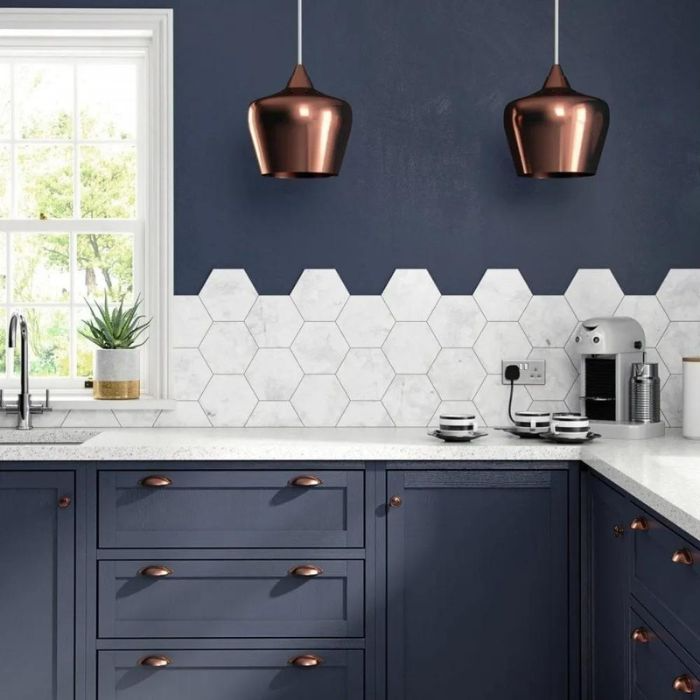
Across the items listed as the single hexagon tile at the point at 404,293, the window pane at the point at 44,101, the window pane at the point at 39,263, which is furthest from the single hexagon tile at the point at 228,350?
the window pane at the point at 44,101

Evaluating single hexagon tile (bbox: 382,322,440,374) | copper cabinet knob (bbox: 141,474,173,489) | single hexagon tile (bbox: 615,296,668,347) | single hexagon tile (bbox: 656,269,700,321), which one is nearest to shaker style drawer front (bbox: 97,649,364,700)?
copper cabinet knob (bbox: 141,474,173,489)

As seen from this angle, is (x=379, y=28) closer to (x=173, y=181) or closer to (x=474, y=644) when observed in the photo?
(x=173, y=181)

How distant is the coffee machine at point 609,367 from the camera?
3.25m

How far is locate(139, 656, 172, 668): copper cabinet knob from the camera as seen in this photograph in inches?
114

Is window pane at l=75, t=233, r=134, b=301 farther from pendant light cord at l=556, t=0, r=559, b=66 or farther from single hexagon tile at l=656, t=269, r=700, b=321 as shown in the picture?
single hexagon tile at l=656, t=269, r=700, b=321

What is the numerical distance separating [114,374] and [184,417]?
0.28 meters

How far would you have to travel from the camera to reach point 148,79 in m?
3.54

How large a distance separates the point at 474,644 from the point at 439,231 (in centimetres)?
140

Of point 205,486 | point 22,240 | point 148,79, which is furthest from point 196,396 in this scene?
point 148,79

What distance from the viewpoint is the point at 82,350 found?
12.1ft

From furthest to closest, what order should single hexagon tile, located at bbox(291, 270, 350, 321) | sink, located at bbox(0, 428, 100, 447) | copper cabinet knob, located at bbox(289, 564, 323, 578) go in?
single hexagon tile, located at bbox(291, 270, 350, 321) → sink, located at bbox(0, 428, 100, 447) → copper cabinet knob, located at bbox(289, 564, 323, 578)

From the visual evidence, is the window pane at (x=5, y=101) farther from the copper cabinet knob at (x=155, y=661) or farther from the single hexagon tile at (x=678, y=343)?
the single hexagon tile at (x=678, y=343)

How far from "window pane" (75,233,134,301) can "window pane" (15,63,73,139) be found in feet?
1.31

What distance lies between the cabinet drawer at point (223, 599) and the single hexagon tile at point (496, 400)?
86cm
